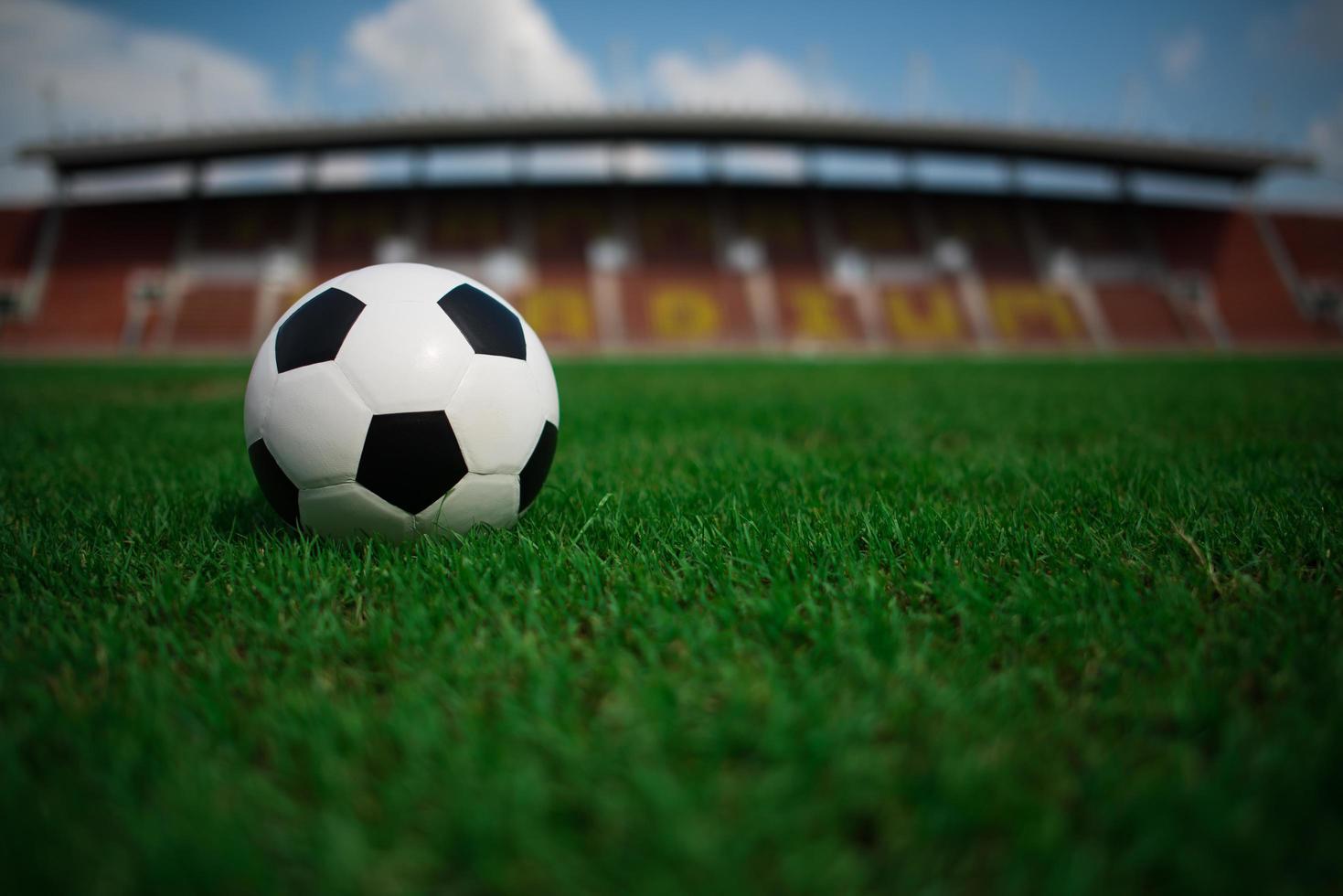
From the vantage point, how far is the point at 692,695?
3.37 ft

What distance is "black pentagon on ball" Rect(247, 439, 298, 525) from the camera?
171cm

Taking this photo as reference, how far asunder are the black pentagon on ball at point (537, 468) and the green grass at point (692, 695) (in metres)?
0.10

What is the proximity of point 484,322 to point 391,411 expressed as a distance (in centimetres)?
37

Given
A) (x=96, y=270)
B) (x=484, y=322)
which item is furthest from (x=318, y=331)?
(x=96, y=270)

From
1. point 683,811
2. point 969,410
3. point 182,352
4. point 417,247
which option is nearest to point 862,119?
point 417,247

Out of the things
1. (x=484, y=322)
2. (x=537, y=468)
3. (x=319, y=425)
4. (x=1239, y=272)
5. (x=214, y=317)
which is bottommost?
(x=537, y=468)

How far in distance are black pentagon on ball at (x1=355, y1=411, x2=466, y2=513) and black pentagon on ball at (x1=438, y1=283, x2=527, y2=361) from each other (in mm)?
245

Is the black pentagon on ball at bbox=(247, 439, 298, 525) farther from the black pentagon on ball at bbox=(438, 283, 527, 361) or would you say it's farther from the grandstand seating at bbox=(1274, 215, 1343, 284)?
the grandstand seating at bbox=(1274, 215, 1343, 284)

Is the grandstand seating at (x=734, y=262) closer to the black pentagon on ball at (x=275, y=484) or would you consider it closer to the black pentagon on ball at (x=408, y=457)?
the black pentagon on ball at (x=275, y=484)

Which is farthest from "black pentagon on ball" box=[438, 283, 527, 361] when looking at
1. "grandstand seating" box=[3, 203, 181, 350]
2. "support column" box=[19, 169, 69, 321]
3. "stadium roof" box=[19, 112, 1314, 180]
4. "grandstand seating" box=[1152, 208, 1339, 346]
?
"grandstand seating" box=[1152, 208, 1339, 346]

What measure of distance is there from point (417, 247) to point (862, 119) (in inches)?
666

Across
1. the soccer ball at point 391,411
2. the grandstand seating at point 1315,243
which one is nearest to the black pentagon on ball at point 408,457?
the soccer ball at point 391,411

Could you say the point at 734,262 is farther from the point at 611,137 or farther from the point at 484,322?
the point at 484,322

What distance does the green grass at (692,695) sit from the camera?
749 millimetres
